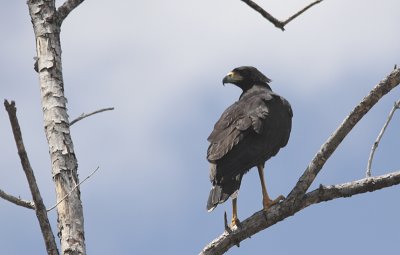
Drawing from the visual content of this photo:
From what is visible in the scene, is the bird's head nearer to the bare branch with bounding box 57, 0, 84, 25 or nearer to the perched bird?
the perched bird

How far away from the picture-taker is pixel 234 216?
23.5ft

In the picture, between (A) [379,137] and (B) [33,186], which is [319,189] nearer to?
(A) [379,137]

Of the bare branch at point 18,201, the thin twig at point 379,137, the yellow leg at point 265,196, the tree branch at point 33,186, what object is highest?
the yellow leg at point 265,196

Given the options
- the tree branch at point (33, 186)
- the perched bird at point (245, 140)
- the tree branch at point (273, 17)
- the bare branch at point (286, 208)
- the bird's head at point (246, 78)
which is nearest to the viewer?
the tree branch at point (33, 186)

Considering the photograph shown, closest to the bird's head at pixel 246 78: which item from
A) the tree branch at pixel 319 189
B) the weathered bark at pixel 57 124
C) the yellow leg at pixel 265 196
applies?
the yellow leg at pixel 265 196

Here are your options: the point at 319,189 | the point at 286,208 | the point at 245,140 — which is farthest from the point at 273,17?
the point at 245,140

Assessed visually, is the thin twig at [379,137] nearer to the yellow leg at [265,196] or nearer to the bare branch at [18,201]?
the yellow leg at [265,196]

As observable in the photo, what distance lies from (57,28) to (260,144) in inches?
106

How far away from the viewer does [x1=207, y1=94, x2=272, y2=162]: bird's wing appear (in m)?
7.32

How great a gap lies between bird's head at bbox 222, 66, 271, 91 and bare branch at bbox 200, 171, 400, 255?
11.7 ft

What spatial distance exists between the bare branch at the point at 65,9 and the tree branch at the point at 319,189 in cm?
222

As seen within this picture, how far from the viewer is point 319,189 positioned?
231 inches

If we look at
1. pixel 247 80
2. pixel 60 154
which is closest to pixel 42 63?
pixel 60 154

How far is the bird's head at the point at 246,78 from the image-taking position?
30.8 ft
